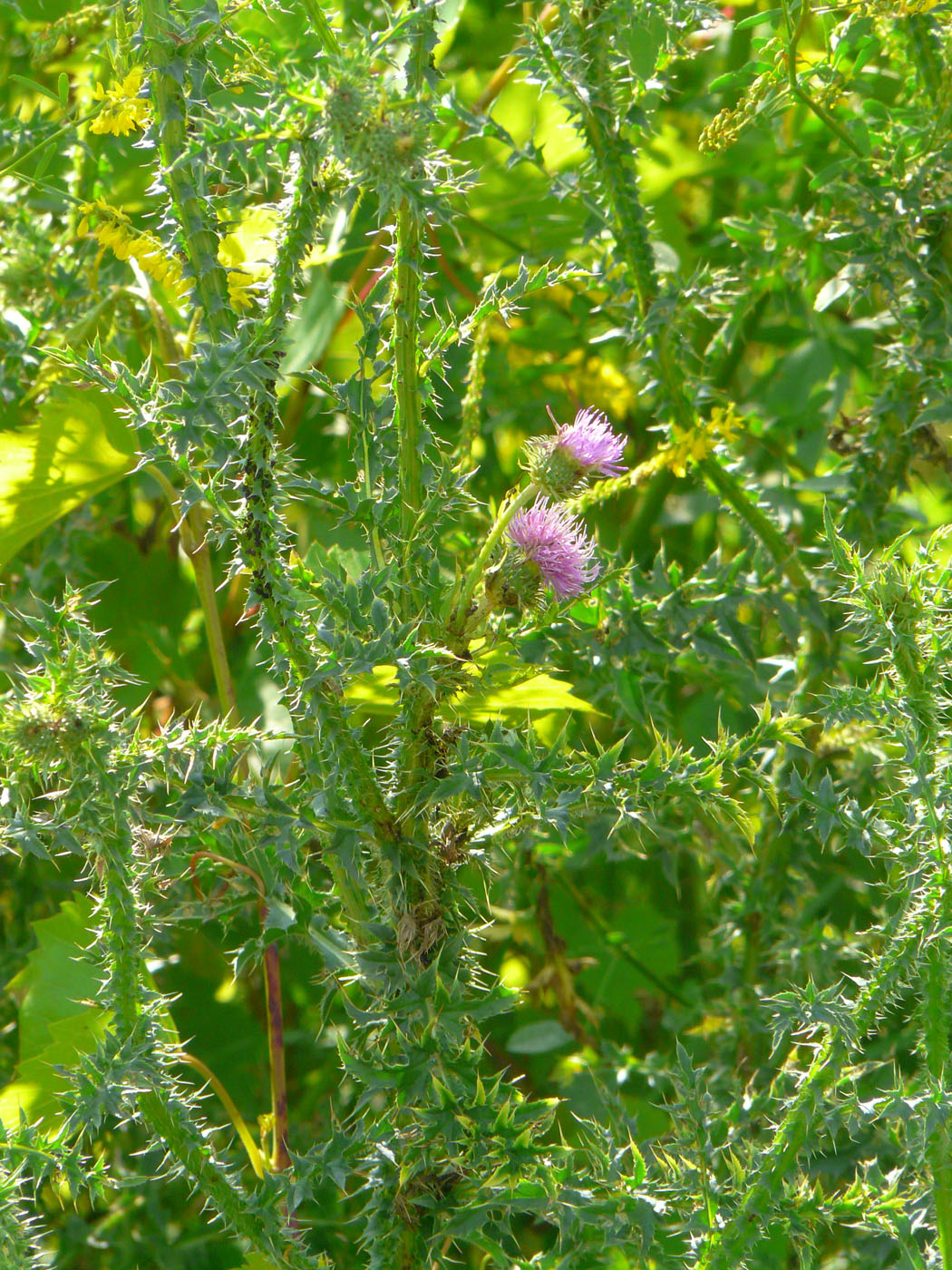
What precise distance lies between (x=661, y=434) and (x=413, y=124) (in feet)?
3.14

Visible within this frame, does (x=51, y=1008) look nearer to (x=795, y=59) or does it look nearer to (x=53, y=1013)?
(x=53, y=1013)

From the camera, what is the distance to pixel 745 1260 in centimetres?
83

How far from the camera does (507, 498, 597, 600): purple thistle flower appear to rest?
33.0 inches

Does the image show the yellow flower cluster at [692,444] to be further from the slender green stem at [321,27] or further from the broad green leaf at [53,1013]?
the broad green leaf at [53,1013]

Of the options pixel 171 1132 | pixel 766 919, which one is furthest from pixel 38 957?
pixel 766 919

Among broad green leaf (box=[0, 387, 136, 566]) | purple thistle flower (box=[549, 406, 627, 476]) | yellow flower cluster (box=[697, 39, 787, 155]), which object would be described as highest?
yellow flower cluster (box=[697, 39, 787, 155])

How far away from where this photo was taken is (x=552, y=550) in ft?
2.78

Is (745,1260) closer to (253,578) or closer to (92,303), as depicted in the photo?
(253,578)

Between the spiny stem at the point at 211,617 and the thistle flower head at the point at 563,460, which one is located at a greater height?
the thistle flower head at the point at 563,460

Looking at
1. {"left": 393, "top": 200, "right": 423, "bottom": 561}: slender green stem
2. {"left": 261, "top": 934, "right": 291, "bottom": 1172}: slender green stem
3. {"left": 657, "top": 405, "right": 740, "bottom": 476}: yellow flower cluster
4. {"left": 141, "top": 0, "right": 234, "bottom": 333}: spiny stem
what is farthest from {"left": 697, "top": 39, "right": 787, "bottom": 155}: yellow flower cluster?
{"left": 261, "top": 934, "right": 291, "bottom": 1172}: slender green stem

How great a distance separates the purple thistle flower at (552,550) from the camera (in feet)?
2.75

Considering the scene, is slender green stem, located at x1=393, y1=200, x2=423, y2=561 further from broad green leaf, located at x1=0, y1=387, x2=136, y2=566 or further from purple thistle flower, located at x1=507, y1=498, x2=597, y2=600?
broad green leaf, located at x1=0, y1=387, x2=136, y2=566

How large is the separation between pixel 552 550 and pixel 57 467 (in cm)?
53

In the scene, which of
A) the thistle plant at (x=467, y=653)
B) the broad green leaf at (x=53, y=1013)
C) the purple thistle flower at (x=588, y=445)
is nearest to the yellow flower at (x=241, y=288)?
the thistle plant at (x=467, y=653)
